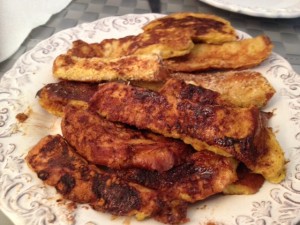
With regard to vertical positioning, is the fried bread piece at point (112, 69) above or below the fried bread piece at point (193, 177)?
above

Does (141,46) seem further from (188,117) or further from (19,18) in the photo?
(19,18)

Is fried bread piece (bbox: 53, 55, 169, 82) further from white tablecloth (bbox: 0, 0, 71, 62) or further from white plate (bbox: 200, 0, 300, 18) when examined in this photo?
white plate (bbox: 200, 0, 300, 18)

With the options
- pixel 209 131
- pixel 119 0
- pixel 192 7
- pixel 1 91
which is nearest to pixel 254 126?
pixel 209 131

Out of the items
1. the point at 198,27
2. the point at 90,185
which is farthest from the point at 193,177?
the point at 198,27

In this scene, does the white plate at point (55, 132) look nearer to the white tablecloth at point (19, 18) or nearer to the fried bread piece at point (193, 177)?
the fried bread piece at point (193, 177)

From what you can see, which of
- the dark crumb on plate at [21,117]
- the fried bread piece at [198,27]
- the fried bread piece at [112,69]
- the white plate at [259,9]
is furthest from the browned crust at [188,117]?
the white plate at [259,9]

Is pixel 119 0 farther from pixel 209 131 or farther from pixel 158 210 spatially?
pixel 158 210

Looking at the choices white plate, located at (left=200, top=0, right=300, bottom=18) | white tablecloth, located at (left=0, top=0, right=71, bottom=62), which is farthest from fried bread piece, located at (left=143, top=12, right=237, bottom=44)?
white tablecloth, located at (left=0, top=0, right=71, bottom=62)
